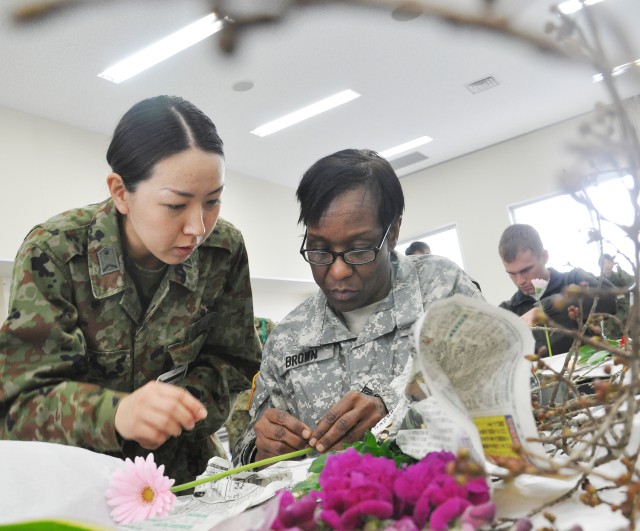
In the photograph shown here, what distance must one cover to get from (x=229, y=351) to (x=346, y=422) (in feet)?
1.74

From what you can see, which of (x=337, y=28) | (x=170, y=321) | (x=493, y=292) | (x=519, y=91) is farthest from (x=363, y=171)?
(x=493, y=292)

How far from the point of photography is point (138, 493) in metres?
0.61

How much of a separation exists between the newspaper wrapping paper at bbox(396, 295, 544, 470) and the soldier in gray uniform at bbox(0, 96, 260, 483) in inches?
19.3

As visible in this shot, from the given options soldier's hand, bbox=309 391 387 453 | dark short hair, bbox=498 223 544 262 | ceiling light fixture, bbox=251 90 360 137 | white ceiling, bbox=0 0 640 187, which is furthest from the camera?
ceiling light fixture, bbox=251 90 360 137

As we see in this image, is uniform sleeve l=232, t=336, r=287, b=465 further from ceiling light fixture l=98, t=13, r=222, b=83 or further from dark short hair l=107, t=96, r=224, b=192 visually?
ceiling light fixture l=98, t=13, r=222, b=83

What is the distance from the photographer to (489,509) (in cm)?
36

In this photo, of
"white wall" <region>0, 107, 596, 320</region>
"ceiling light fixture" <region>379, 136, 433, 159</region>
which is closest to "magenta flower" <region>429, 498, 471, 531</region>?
"white wall" <region>0, 107, 596, 320</region>

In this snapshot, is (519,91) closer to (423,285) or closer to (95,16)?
(95,16)

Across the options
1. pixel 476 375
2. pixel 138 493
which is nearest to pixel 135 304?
pixel 138 493

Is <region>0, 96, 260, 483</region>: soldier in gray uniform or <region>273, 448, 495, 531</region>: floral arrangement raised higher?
<region>0, 96, 260, 483</region>: soldier in gray uniform

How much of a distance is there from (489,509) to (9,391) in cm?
90

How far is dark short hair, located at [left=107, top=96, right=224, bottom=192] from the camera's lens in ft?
3.61

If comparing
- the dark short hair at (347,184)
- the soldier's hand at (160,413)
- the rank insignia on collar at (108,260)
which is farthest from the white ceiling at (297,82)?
the soldier's hand at (160,413)

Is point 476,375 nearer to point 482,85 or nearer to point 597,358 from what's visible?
point 597,358
